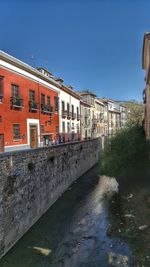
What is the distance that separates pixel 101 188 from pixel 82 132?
19.6 meters

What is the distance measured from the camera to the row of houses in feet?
63.8

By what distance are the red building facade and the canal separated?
6.60 meters

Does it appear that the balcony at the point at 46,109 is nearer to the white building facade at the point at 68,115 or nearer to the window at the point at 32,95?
the window at the point at 32,95

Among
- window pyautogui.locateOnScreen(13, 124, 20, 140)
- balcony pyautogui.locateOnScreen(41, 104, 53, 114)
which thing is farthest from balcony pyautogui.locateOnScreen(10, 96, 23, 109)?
balcony pyautogui.locateOnScreen(41, 104, 53, 114)

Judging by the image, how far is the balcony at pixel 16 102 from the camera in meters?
20.2

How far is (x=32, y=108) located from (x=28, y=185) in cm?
1080

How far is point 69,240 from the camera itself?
42.3ft

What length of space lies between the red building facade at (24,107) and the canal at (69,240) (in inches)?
260

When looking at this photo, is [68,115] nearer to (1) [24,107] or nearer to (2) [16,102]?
(1) [24,107]

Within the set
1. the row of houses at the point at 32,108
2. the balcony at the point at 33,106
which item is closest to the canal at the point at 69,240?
the row of houses at the point at 32,108

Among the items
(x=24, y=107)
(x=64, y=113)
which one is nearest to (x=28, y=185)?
(x=24, y=107)

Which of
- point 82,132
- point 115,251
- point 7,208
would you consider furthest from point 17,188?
point 82,132

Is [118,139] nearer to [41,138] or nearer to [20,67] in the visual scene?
[41,138]

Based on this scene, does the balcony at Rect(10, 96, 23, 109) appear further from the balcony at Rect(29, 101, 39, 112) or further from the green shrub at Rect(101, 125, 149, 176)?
the green shrub at Rect(101, 125, 149, 176)
